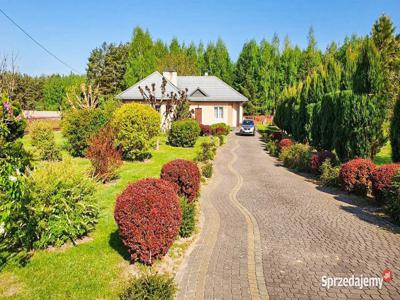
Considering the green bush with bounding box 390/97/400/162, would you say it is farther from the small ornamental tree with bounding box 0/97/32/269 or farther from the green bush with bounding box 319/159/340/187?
the small ornamental tree with bounding box 0/97/32/269

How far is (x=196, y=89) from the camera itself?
43.5 metres

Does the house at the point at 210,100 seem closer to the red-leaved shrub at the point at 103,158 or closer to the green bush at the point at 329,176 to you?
the green bush at the point at 329,176

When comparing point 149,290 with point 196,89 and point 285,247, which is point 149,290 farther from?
point 196,89

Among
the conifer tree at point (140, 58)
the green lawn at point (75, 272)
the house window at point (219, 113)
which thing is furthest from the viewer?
the conifer tree at point (140, 58)

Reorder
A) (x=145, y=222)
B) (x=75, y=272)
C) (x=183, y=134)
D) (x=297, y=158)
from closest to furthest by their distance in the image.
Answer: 1. (x=75, y=272)
2. (x=145, y=222)
3. (x=297, y=158)
4. (x=183, y=134)

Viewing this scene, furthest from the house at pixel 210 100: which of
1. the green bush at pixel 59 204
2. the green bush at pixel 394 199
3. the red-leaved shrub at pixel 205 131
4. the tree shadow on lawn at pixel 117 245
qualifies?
the tree shadow on lawn at pixel 117 245

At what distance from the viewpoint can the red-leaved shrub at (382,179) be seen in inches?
Answer: 408

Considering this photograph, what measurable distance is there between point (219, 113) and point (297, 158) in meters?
26.0

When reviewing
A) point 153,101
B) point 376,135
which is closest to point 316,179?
point 376,135

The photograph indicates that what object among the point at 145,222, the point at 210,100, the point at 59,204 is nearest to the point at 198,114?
the point at 210,100

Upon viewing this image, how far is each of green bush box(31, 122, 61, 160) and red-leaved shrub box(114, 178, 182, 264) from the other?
12.8 m

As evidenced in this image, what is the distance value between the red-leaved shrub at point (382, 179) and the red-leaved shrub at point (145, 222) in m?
7.80

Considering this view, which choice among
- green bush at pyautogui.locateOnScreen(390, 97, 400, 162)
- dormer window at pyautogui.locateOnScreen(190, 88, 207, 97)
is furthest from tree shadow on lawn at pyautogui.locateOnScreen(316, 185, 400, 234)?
dormer window at pyautogui.locateOnScreen(190, 88, 207, 97)

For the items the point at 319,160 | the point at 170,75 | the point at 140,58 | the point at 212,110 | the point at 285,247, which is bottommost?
the point at 285,247
